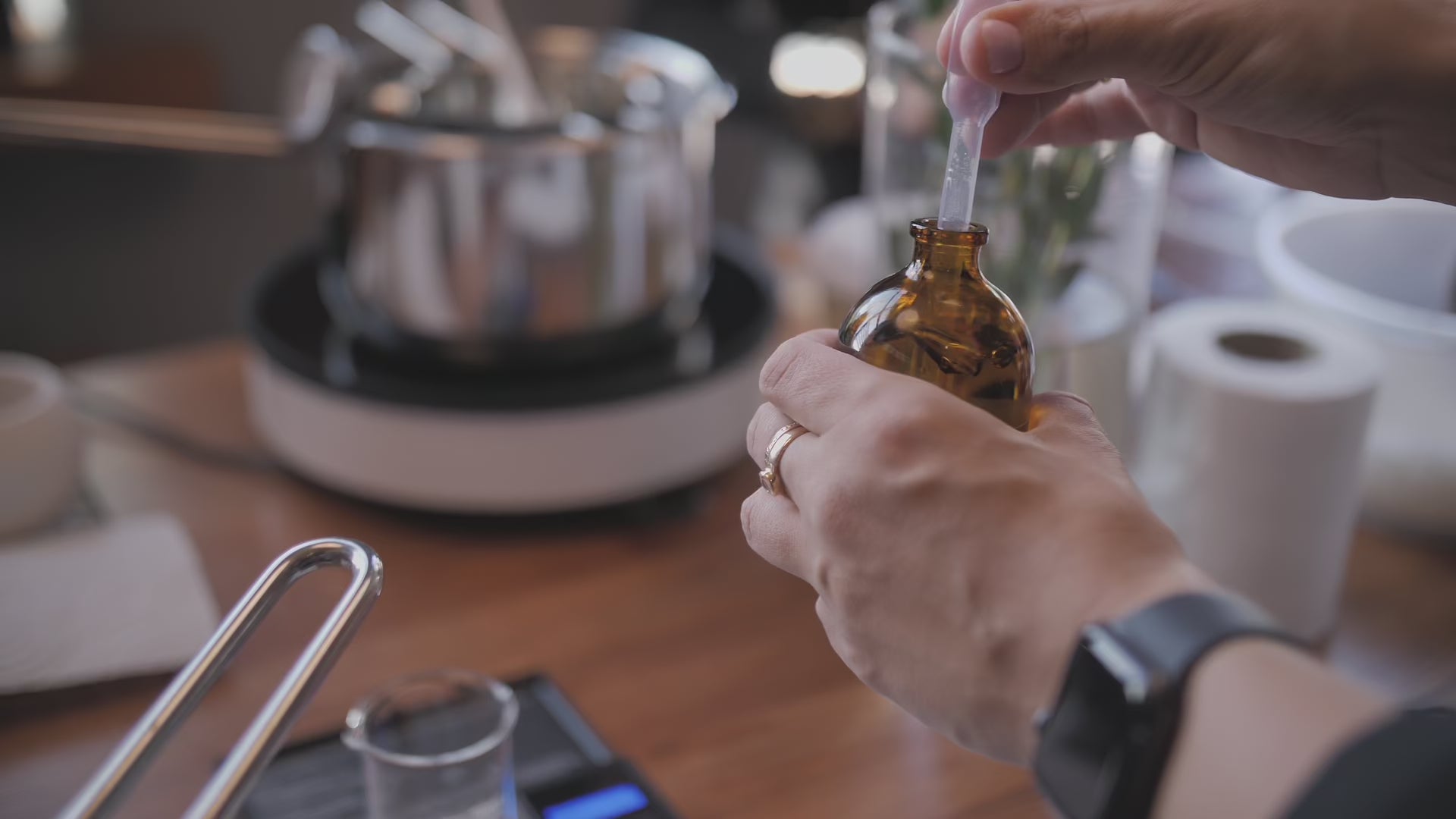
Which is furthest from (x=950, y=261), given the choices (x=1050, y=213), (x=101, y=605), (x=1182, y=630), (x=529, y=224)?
(x=101, y=605)

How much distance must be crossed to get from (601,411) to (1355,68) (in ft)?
1.68

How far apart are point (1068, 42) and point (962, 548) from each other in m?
0.18

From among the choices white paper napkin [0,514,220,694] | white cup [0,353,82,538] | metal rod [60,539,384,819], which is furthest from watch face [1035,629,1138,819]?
white cup [0,353,82,538]

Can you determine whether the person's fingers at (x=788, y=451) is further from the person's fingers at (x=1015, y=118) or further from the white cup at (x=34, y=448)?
the white cup at (x=34, y=448)

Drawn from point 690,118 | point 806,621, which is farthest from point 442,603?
point 690,118

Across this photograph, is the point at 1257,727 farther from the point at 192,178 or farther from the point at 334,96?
the point at 192,178

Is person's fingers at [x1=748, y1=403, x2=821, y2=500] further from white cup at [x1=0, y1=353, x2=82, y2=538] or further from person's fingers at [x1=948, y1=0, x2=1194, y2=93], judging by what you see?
white cup at [x1=0, y1=353, x2=82, y2=538]

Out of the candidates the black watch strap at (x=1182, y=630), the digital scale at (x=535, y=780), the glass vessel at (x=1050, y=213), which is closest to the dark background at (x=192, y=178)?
the glass vessel at (x=1050, y=213)

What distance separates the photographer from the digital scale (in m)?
0.62

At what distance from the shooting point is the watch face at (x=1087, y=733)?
360 mm

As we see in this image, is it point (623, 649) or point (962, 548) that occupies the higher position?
point (962, 548)

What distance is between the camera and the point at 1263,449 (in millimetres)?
746

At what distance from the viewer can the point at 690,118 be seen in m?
0.90

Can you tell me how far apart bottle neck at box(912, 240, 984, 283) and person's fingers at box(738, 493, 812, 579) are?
9 cm
